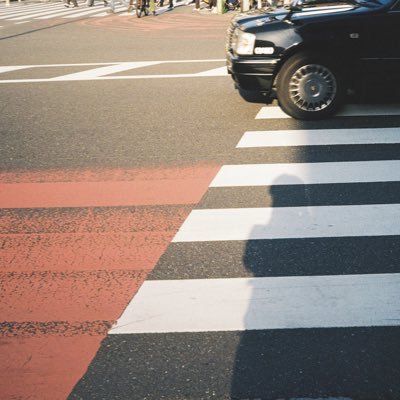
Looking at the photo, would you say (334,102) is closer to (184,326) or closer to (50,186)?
(50,186)

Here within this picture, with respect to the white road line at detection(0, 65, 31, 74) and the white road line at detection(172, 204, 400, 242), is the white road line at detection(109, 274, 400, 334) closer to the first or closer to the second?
the white road line at detection(172, 204, 400, 242)

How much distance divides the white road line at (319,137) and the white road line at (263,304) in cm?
316

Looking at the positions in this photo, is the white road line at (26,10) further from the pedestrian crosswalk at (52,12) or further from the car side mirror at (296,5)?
the car side mirror at (296,5)

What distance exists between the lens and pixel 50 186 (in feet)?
19.6

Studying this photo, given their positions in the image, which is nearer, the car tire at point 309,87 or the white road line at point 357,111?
the car tire at point 309,87

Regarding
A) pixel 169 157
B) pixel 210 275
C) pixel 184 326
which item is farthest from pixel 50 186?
pixel 184 326

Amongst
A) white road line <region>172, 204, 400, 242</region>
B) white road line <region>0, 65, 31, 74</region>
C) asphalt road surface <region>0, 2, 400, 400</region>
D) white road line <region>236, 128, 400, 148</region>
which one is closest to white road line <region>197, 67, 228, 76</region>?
asphalt road surface <region>0, 2, 400, 400</region>

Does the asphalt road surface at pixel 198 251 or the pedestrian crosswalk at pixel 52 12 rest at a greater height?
the asphalt road surface at pixel 198 251

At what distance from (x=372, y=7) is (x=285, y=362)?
570 centimetres

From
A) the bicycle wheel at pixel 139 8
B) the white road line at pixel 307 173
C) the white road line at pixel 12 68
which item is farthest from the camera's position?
the bicycle wheel at pixel 139 8

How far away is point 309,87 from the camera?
781 centimetres

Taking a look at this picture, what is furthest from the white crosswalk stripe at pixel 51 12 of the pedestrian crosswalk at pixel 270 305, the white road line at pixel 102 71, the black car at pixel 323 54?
the pedestrian crosswalk at pixel 270 305

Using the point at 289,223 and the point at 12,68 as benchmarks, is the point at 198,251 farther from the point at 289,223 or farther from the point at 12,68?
the point at 12,68

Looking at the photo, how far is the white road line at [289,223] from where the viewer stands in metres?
4.70
